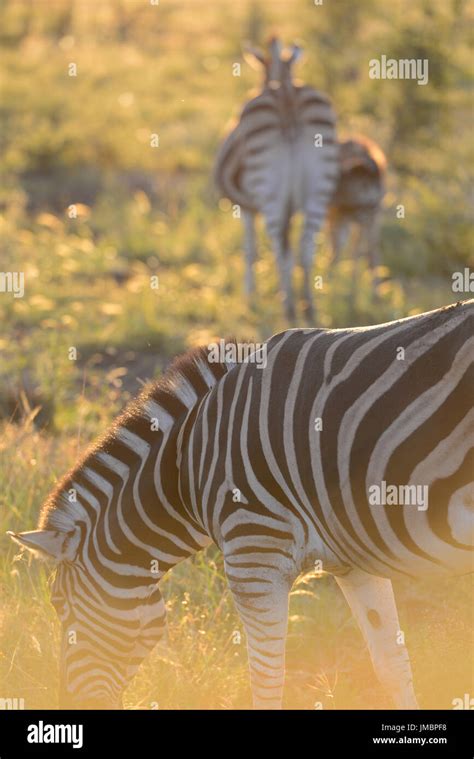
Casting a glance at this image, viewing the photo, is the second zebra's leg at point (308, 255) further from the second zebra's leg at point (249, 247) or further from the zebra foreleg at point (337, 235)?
the zebra foreleg at point (337, 235)

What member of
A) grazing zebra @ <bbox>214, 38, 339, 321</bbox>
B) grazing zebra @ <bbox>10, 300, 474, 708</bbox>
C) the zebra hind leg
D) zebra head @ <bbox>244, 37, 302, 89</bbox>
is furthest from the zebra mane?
zebra head @ <bbox>244, 37, 302, 89</bbox>

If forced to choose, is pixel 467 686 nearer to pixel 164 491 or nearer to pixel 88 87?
pixel 164 491

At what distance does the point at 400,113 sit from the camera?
53.7 ft

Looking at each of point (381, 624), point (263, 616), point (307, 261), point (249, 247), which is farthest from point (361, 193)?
point (263, 616)

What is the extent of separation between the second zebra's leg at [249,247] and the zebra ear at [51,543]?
8160 millimetres

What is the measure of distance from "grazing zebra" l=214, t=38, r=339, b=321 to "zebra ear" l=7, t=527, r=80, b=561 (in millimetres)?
7612

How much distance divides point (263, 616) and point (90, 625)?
666 millimetres

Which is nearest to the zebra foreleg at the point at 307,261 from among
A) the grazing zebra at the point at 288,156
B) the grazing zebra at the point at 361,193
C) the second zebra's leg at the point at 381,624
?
the grazing zebra at the point at 288,156

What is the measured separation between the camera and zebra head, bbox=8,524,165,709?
167 inches

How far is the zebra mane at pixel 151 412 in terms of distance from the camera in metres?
4.30

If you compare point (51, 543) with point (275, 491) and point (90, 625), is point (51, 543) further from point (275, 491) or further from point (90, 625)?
point (275, 491)

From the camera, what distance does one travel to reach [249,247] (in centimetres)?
1249

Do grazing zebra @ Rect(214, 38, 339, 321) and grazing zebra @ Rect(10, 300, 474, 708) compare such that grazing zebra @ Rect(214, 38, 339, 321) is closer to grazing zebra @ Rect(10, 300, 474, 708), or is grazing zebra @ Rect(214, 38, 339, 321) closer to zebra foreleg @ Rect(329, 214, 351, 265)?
zebra foreleg @ Rect(329, 214, 351, 265)

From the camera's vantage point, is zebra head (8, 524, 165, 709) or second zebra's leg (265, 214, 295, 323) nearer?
zebra head (8, 524, 165, 709)
